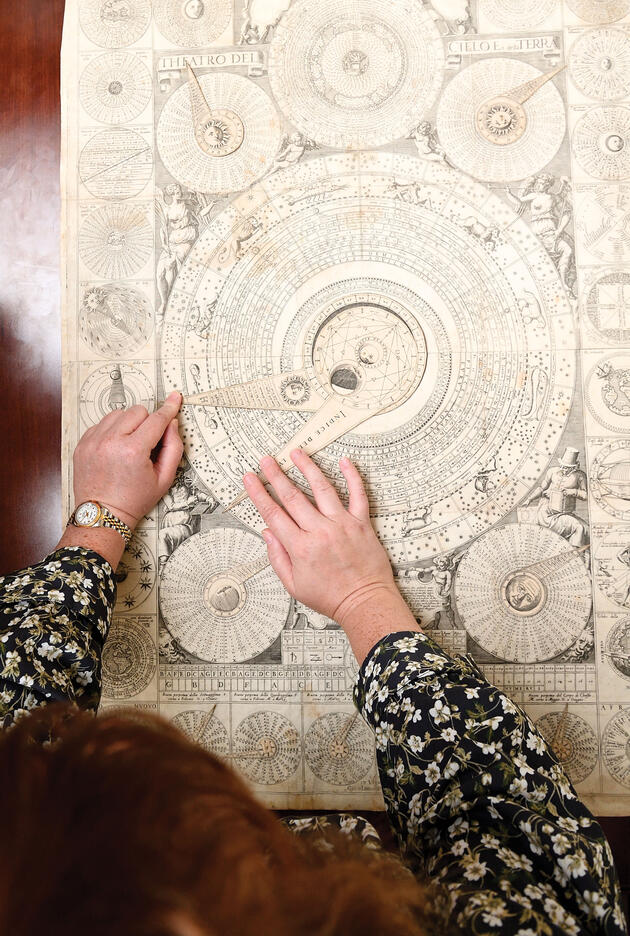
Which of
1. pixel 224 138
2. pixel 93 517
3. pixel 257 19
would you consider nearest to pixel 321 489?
pixel 93 517

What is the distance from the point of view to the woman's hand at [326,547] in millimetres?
1034

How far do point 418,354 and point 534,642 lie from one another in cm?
51

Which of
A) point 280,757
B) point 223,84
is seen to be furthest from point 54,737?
point 223,84

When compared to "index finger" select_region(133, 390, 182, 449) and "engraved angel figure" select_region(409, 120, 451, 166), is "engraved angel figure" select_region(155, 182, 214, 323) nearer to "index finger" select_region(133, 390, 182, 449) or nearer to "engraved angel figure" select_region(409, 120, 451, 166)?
"index finger" select_region(133, 390, 182, 449)

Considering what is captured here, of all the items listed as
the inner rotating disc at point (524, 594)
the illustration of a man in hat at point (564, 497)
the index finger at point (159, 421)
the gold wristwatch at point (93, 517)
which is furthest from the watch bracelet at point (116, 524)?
the illustration of a man in hat at point (564, 497)

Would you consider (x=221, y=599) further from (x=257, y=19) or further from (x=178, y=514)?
(x=257, y=19)

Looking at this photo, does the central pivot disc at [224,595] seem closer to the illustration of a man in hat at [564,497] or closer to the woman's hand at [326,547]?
the woman's hand at [326,547]

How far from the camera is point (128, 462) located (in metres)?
1.07

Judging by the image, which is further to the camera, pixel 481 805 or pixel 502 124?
pixel 502 124

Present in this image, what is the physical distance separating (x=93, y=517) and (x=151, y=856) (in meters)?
0.68

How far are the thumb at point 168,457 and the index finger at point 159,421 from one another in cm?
1

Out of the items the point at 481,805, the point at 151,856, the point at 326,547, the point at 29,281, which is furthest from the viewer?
the point at 29,281

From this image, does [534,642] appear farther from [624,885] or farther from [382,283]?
[382,283]

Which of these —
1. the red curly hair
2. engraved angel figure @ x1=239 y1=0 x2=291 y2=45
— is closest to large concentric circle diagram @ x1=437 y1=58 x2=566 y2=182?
engraved angel figure @ x1=239 y1=0 x2=291 y2=45
